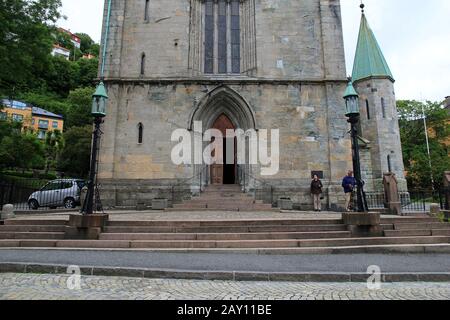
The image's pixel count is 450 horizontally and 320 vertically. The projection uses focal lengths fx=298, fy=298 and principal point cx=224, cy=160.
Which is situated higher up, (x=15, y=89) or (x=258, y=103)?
(x=15, y=89)

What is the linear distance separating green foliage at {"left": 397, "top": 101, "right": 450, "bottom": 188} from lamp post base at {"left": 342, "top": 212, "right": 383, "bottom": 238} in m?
33.5

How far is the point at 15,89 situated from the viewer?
60.1ft

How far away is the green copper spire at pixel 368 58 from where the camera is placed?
24625 mm

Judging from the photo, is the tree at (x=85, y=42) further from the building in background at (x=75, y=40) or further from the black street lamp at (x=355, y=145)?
the black street lamp at (x=355, y=145)

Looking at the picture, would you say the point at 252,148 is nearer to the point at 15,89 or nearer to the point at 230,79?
the point at 230,79

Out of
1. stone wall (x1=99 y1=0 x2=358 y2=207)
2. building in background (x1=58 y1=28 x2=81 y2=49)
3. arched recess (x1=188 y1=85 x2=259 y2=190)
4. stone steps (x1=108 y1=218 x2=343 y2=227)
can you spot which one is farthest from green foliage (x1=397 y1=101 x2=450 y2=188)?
building in background (x1=58 y1=28 x2=81 y2=49)

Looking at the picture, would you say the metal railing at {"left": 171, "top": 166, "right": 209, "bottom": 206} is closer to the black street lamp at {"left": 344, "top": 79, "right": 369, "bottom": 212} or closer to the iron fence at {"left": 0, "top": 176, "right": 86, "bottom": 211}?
the iron fence at {"left": 0, "top": 176, "right": 86, "bottom": 211}

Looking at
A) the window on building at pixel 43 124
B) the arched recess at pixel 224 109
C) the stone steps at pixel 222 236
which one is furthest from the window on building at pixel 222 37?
the window on building at pixel 43 124

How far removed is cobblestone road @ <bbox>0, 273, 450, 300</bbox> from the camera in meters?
4.23

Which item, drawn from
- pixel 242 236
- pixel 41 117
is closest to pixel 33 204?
pixel 242 236

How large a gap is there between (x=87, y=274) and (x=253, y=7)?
639 inches

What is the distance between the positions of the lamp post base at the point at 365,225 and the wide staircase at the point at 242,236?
0.22 metres

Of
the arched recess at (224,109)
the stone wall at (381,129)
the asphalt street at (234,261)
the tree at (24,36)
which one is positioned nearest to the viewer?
the asphalt street at (234,261)

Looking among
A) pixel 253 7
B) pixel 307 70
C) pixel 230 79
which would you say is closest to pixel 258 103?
pixel 230 79
